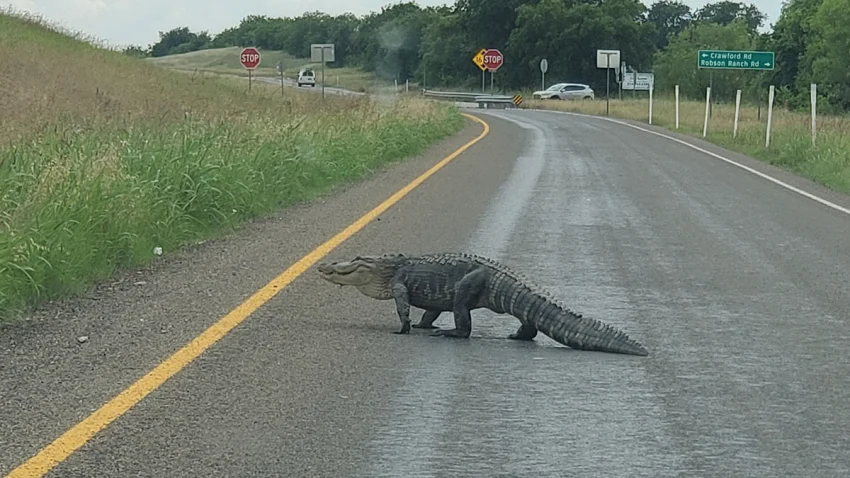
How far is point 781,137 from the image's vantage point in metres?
27.9

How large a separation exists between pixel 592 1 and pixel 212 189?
275ft

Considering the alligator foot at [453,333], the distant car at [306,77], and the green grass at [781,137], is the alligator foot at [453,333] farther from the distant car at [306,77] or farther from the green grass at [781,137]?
the distant car at [306,77]

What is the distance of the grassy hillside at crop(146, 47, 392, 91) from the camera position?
49200mm

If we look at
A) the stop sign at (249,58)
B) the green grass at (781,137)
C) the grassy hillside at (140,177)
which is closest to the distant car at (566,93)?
the green grass at (781,137)

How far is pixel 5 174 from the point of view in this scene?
10234mm

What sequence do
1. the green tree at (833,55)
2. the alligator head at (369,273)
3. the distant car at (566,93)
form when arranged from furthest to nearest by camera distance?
1. the distant car at (566,93)
2. the green tree at (833,55)
3. the alligator head at (369,273)

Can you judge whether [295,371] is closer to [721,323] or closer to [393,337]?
[393,337]

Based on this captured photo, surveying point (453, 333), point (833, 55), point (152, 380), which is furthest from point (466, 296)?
point (833, 55)

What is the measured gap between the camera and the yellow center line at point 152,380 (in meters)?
4.62

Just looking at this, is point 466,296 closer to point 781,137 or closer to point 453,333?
point 453,333

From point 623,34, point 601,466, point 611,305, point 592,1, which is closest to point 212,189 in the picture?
point 611,305

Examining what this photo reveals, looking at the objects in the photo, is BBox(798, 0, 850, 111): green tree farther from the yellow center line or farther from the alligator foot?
the alligator foot

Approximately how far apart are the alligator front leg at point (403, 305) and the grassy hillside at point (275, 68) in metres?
36.5

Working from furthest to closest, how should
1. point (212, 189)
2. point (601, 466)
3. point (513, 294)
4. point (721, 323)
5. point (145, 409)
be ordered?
→ point (212, 189) → point (721, 323) → point (513, 294) → point (145, 409) → point (601, 466)
